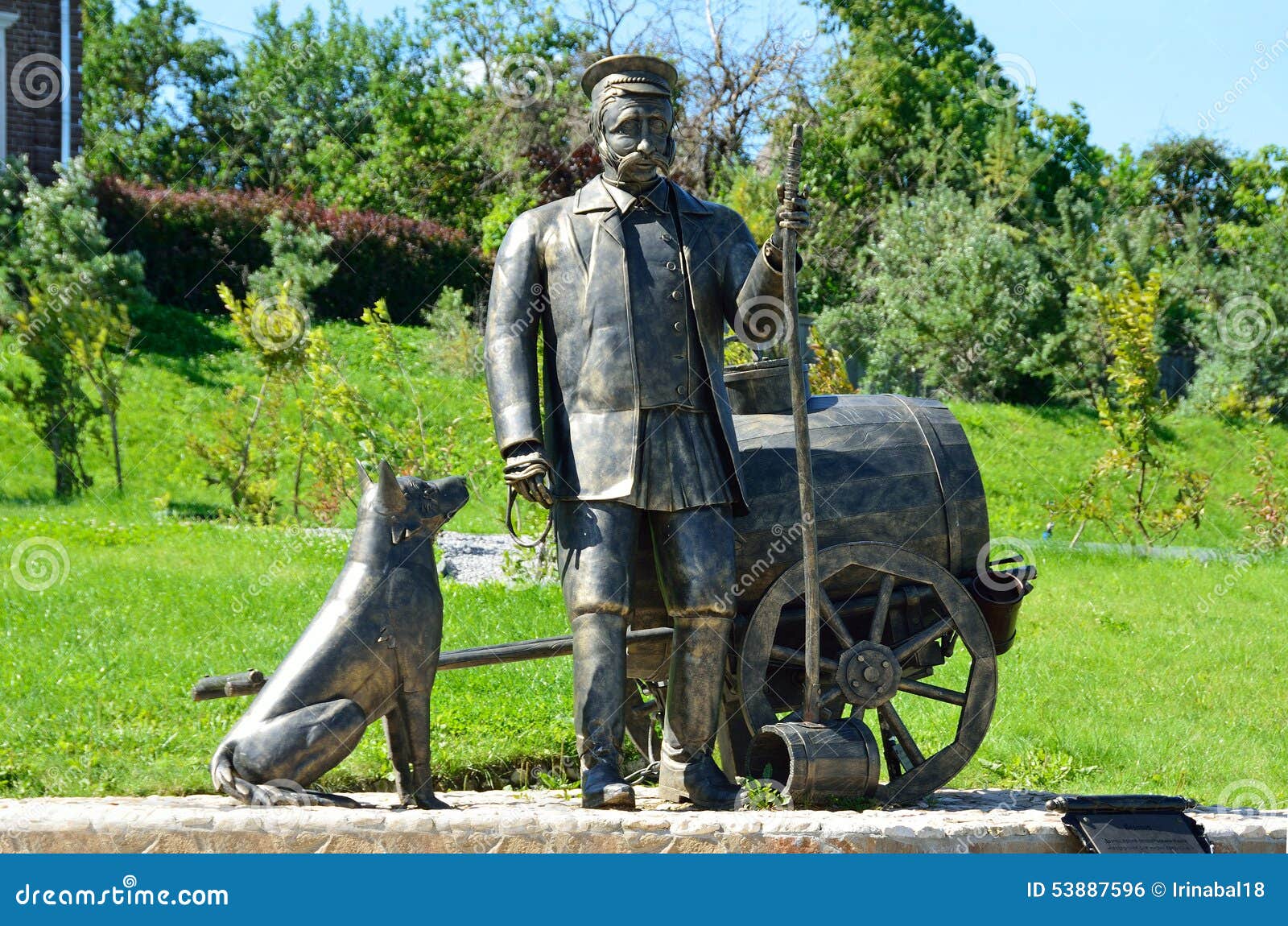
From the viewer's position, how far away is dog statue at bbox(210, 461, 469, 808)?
4891mm

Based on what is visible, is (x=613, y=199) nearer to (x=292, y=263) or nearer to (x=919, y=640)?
(x=919, y=640)

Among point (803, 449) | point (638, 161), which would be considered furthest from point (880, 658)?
point (638, 161)

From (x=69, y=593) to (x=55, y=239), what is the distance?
8004 millimetres

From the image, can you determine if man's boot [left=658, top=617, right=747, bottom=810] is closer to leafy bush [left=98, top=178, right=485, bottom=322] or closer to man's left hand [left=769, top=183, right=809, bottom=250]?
man's left hand [left=769, top=183, right=809, bottom=250]

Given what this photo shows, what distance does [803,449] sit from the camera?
5.31m

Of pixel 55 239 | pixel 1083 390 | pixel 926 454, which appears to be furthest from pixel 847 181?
pixel 926 454

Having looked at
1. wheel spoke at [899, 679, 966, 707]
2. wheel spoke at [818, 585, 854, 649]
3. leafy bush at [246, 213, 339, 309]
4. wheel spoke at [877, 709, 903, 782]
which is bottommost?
wheel spoke at [877, 709, 903, 782]

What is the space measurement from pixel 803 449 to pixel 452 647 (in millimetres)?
4171

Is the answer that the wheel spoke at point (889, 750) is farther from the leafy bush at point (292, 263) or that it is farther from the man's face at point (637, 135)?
the leafy bush at point (292, 263)

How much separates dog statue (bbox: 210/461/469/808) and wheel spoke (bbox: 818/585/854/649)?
1.40m

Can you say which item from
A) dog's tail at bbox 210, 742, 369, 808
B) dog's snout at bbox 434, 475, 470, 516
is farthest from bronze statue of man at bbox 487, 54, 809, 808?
dog's tail at bbox 210, 742, 369, 808

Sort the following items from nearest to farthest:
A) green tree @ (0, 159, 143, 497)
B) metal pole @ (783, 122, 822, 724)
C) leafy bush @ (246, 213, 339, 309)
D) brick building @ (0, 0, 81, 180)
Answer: metal pole @ (783, 122, 822, 724) → green tree @ (0, 159, 143, 497) → brick building @ (0, 0, 81, 180) → leafy bush @ (246, 213, 339, 309)

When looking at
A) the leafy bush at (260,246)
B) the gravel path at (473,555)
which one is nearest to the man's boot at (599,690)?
the gravel path at (473,555)

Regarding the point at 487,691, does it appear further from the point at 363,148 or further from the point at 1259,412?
the point at 363,148
